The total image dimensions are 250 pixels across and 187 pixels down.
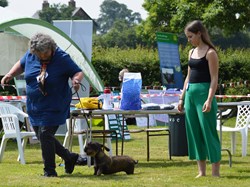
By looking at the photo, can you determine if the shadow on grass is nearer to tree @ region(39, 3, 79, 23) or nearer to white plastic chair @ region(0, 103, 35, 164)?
white plastic chair @ region(0, 103, 35, 164)

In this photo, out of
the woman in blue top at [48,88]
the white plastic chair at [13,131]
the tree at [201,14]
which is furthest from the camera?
the tree at [201,14]

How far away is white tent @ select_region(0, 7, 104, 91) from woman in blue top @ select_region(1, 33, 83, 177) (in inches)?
276

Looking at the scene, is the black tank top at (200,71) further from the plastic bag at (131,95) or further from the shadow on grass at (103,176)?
the plastic bag at (131,95)

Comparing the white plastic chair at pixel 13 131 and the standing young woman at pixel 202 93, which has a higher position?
the standing young woman at pixel 202 93

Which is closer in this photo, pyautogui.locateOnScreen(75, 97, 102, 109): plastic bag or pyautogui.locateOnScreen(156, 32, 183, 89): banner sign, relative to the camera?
pyautogui.locateOnScreen(75, 97, 102, 109): plastic bag

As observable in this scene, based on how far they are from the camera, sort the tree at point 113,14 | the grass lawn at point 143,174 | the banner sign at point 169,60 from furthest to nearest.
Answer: the tree at point 113,14 < the banner sign at point 169,60 < the grass lawn at point 143,174

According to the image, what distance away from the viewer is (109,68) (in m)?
27.5

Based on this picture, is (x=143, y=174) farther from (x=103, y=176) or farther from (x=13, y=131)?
(x=13, y=131)

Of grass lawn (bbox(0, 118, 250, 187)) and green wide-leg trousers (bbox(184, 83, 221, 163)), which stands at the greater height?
green wide-leg trousers (bbox(184, 83, 221, 163))

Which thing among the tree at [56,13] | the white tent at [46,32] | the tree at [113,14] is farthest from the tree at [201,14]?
the tree at [113,14]

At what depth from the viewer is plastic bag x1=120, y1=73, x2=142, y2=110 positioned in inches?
377

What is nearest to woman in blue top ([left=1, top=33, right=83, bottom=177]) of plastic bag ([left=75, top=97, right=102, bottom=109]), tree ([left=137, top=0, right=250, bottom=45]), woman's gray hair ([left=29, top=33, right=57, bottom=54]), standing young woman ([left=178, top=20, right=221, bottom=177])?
woman's gray hair ([left=29, top=33, right=57, bottom=54])

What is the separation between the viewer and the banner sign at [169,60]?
73.5 ft

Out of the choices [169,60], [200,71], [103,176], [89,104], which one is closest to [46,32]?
[169,60]
